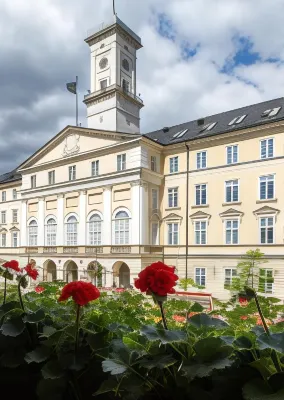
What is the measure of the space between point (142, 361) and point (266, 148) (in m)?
26.8

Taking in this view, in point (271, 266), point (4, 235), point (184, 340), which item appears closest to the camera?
point (184, 340)

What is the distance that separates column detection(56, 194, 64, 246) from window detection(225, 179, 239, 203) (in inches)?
699

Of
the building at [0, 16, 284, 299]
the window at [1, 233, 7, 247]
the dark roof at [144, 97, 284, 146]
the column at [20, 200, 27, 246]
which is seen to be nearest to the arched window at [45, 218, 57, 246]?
the building at [0, 16, 284, 299]

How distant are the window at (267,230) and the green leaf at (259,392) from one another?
25510mm

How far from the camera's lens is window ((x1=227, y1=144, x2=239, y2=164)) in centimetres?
2766

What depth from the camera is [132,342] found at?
2.02 metres

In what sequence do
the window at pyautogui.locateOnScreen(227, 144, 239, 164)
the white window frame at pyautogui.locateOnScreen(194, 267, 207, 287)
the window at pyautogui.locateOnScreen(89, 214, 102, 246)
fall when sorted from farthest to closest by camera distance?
1. the window at pyautogui.locateOnScreen(89, 214, 102, 246)
2. the white window frame at pyautogui.locateOnScreen(194, 267, 207, 287)
3. the window at pyautogui.locateOnScreen(227, 144, 239, 164)

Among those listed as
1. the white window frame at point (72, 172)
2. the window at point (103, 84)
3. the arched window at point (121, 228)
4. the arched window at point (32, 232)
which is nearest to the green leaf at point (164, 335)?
the arched window at point (121, 228)

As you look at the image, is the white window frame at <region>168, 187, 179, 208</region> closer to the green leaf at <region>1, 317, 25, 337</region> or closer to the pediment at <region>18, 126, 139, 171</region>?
the pediment at <region>18, 126, 139, 171</region>

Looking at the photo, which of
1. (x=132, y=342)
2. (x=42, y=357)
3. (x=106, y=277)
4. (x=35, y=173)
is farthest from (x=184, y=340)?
(x=35, y=173)

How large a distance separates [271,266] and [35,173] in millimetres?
28196

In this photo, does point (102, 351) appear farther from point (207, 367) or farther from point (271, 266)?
point (271, 266)

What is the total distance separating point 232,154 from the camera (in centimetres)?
2788

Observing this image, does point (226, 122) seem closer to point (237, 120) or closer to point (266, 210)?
point (237, 120)
